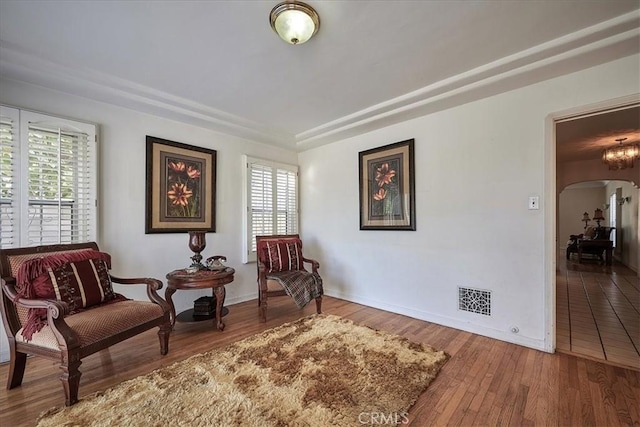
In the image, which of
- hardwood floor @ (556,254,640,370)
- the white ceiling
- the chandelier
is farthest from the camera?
the chandelier

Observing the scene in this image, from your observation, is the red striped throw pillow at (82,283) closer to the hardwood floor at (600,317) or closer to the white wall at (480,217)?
the white wall at (480,217)

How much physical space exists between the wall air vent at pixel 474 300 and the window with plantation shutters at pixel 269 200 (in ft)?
8.49

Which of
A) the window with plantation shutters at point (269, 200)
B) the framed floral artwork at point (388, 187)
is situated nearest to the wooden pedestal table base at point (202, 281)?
the window with plantation shutters at point (269, 200)

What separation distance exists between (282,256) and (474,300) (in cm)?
219

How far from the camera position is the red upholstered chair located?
2.97m

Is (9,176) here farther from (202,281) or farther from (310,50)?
(310,50)

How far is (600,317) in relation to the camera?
3.00 m

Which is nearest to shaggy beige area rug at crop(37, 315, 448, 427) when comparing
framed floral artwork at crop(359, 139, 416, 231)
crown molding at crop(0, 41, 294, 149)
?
framed floral artwork at crop(359, 139, 416, 231)

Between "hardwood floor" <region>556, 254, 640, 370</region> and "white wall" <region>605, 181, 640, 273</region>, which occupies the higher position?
"white wall" <region>605, 181, 640, 273</region>

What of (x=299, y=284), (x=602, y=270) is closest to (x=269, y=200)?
(x=299, y=284)

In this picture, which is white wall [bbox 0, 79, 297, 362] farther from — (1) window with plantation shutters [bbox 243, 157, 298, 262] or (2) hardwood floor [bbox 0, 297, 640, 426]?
(2) hardwood floor [bbox 0, 297, 640, 426]

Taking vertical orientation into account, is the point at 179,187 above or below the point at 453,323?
above

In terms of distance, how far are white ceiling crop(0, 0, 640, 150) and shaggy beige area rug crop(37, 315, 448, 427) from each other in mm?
2409

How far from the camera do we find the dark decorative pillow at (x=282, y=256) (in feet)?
10.7
